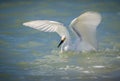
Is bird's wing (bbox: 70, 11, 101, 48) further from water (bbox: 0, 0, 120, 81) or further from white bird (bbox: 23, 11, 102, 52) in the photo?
water (bbox: 0, 0, 120, 81)

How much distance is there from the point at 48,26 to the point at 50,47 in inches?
7.8

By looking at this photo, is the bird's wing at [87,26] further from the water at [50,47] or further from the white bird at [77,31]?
the water at [50,47]

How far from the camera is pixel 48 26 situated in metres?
3.08

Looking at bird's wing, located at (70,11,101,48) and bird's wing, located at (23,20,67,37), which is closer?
bird's wing, located at (70,11,101,48)

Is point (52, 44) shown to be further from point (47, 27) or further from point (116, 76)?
point (116, 76)

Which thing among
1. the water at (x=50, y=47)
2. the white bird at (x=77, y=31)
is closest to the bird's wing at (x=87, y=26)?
the white bird at (x=77, y=31)

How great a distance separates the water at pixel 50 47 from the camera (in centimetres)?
289

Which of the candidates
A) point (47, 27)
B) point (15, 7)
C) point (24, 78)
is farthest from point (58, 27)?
point (15, 7)

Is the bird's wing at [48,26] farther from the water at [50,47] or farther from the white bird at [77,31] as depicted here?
the water at [50,47]

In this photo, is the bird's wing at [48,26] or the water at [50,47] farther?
the bird's wing at [48,26]

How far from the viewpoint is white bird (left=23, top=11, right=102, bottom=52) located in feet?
9.95

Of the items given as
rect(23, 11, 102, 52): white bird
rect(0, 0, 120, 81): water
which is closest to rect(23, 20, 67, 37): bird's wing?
rect(23, 11, 102, 52): white bird

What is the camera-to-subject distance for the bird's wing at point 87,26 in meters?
2.94

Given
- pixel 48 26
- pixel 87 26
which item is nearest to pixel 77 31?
pixel 87 26
